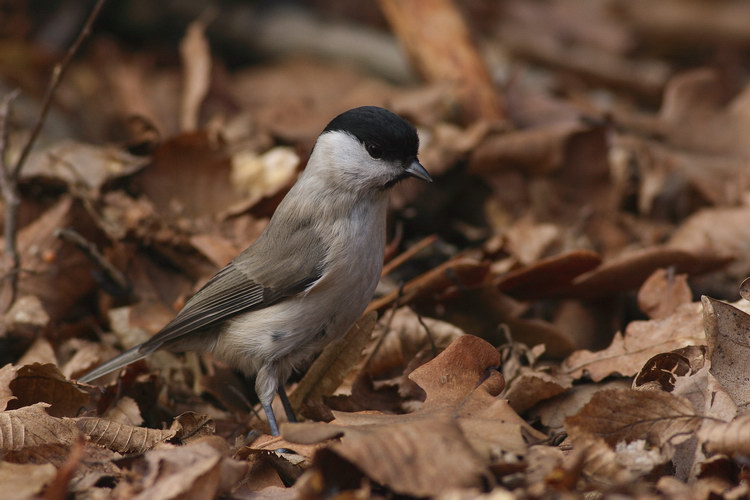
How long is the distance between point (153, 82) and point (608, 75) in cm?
284

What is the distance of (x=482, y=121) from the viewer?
13.0 ft

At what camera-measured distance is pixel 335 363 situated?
266cm

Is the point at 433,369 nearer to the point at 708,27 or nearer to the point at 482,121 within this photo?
the point at 482,121

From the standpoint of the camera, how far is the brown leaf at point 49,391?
2.36 m

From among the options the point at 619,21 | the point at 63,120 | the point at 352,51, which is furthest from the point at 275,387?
the point at 619,21

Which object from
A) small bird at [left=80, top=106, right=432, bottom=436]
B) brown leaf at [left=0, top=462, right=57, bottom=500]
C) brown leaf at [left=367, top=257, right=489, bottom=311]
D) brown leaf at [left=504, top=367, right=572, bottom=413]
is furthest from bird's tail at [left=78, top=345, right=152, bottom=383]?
brown leaf at [left=504, top=367, right=572, bottom=413]

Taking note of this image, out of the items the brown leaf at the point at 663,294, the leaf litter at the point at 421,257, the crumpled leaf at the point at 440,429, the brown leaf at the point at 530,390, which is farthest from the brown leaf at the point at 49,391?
the brown leaf at the point at 663,294

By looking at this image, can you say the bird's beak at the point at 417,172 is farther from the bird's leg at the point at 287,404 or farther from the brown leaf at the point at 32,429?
the brown leaf at the point at 32,429

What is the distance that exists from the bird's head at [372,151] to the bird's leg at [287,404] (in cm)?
71

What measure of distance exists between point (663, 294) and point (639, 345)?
1.41ft

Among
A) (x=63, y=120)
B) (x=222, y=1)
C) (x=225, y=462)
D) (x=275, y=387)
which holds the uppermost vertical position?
(x=222, y=1)

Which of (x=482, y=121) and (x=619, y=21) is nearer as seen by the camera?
(x=482, y=121)

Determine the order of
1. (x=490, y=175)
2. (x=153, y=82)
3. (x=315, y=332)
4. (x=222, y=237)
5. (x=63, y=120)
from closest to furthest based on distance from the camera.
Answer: (x=315, y=332)
(x=222, y=237)
(x=490, y=175)
(x=63, y=120)
(x=153, y=82)

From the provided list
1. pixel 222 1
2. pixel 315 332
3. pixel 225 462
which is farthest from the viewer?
pixel 222 1
